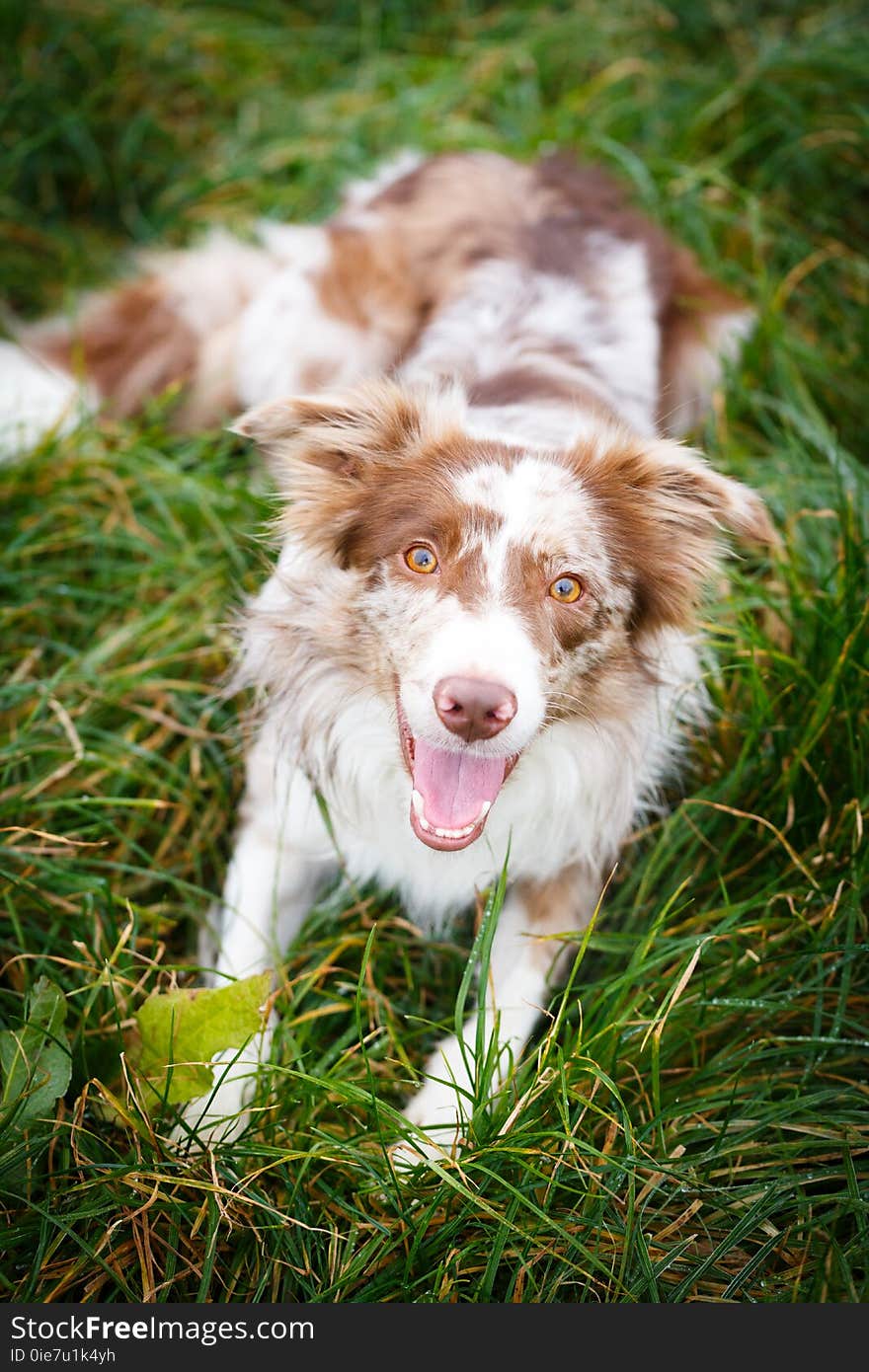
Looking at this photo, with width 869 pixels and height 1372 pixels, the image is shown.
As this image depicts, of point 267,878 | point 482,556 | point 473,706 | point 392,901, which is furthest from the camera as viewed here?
point 392,901

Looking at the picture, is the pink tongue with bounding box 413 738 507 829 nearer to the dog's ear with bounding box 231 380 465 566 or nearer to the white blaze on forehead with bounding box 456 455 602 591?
the white blaze on forehead with bounding box 456 455 602 591

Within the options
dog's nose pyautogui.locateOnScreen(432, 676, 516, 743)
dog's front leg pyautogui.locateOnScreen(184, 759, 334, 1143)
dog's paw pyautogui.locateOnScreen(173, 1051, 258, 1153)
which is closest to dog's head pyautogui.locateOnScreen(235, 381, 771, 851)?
dog's nose pyautogui.locateOnScreen(432, 676, 516, 743)

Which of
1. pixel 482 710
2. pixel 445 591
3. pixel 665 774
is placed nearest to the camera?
pixel 482 710

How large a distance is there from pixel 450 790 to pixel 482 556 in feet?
1.68

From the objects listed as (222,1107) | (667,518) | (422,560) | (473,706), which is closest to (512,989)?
(222,1107)

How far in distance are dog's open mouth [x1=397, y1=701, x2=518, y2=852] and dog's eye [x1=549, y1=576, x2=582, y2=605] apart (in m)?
0.37

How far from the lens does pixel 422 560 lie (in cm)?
257

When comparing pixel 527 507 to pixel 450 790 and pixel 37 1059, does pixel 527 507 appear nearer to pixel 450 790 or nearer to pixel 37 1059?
pixel 450 790

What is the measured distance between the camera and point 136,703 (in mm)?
3508

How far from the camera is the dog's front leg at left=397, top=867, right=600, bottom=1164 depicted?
2611 millimetres

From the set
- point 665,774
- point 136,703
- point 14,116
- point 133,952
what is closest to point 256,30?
point 14,116

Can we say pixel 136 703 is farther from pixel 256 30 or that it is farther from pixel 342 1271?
pixel 256 30

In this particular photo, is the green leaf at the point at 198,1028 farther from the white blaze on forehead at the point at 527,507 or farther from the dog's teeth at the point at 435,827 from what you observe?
the white blaze on forehead at the point at 527,507

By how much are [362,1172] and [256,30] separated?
5356 millimetres
